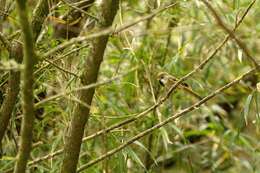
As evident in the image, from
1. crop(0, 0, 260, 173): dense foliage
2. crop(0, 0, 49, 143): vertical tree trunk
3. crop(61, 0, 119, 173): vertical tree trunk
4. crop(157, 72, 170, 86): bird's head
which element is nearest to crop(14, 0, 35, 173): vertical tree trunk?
crop(0, 0, 260, 173): dense foliage

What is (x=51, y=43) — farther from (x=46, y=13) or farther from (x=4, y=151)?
(x=4, y=151)

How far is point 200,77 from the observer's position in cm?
186

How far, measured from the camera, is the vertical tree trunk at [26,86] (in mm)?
625

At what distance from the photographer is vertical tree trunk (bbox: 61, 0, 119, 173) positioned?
3.18 feet

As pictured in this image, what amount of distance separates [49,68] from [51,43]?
13cm

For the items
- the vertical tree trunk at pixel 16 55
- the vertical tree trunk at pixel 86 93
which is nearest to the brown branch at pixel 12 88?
the vertical tree trunk at pixel 16 55

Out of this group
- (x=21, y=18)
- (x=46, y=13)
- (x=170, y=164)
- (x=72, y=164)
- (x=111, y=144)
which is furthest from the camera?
(x=170, y=164)

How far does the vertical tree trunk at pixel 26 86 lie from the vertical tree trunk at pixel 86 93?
0.62ft

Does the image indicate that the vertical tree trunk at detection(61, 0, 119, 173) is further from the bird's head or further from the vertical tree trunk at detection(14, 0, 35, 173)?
the bird's head

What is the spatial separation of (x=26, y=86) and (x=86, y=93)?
0.95 feet

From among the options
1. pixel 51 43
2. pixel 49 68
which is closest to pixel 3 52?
pixel 51 43

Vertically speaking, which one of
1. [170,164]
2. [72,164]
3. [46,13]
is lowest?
[170,164]

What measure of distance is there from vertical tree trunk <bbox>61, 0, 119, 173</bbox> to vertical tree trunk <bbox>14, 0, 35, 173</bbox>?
0.19 m

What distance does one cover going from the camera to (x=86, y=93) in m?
0.98
